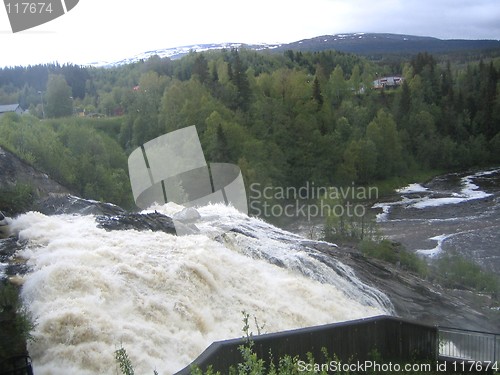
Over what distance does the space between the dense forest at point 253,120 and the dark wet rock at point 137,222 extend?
9837 mm

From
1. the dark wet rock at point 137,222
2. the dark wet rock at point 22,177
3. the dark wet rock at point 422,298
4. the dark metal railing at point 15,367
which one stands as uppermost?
the dark wet rock at point 22,177

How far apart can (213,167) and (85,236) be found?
17.6 meters

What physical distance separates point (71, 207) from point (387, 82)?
4568cm

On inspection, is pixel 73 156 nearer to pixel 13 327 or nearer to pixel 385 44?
pixel 13 327

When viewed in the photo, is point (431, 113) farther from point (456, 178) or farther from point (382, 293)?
point (382, 293)

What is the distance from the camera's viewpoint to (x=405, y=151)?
40.8 metres

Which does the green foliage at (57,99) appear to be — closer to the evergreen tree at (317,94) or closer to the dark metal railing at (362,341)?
the evergreen tree at (317,94)

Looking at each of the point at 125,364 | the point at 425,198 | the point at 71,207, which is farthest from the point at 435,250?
the point at 125,364

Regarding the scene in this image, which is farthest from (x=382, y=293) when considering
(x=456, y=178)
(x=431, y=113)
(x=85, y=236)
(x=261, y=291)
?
(x=431, y=113)

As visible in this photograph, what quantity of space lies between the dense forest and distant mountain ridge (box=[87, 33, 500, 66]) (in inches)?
646

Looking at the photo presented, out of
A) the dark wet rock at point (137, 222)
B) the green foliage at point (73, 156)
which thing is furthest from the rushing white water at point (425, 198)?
the dark wet rock at point (137, 222)

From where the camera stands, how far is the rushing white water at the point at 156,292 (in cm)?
762

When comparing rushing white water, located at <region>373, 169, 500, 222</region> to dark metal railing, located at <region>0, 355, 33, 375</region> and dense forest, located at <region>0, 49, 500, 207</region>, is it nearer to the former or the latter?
dense forest, located at <region>0, 49, 500, 207</region>

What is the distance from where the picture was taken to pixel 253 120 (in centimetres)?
3766
